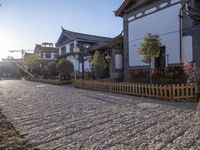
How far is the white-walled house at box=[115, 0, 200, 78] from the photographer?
12.7 meters

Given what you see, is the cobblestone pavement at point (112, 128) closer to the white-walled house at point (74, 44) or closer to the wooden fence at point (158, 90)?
the wooden fence at point (158, 90)

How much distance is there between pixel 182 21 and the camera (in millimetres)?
13281

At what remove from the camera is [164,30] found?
14516mm

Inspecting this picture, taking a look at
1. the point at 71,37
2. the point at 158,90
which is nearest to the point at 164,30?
the point at 158,90

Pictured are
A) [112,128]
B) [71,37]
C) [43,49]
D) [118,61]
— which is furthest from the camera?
[43,49]

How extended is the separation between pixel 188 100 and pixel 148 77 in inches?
150

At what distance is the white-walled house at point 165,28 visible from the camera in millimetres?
12727

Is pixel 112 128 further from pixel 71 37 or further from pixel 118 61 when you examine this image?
pixel 71 37

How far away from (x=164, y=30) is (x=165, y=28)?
0.14m

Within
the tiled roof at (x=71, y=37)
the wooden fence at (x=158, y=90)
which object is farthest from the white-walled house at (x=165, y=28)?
the tiled roof at (x=71, y=37)

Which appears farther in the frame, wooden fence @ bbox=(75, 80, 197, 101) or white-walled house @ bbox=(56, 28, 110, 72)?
white-walled house @ bbox=(56, 28, 110, 72)

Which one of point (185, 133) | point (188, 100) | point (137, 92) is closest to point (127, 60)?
point (137, 92)

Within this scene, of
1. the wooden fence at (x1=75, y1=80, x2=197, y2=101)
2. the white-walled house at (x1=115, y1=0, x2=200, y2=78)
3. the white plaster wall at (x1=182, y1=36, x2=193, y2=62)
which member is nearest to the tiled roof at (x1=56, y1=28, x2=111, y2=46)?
the white-walled house at (x1=115, y1=0, x2=200, y2=78)

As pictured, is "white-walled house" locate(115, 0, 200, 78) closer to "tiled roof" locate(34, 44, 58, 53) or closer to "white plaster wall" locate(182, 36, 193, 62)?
"white plaster wall" locate(182, 36, 193, 62)
